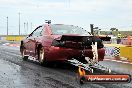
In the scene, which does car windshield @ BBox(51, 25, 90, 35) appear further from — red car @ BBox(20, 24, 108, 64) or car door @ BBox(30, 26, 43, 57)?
car door @ BBox(30, 26, 43, 57)

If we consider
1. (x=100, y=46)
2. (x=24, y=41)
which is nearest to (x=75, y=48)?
(x=100, y=46)

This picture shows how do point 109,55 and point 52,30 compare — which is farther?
point 109,55

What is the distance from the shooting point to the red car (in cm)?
1091

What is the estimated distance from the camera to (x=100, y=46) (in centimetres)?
1166

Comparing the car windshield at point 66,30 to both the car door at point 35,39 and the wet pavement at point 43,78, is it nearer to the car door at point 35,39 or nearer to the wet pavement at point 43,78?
the car door at point 35,39

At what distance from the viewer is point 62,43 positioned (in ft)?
37.5

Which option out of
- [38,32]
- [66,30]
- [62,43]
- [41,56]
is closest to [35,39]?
[38,32]

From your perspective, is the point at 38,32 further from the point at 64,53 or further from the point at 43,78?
the point at 43,78

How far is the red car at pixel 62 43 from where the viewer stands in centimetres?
1091

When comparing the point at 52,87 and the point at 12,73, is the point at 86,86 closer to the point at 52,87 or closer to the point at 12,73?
the point at 52,87

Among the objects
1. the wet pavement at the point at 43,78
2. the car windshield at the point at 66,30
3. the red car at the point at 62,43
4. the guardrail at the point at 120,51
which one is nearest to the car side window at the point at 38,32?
→ the red car at the point at 62,43

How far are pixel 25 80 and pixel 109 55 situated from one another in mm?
11513

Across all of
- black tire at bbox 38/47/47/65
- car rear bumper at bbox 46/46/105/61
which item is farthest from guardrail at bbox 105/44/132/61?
car rear bumper at bbox 46/46/105/61

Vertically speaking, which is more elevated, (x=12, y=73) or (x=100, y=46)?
(x=100, y=46)
